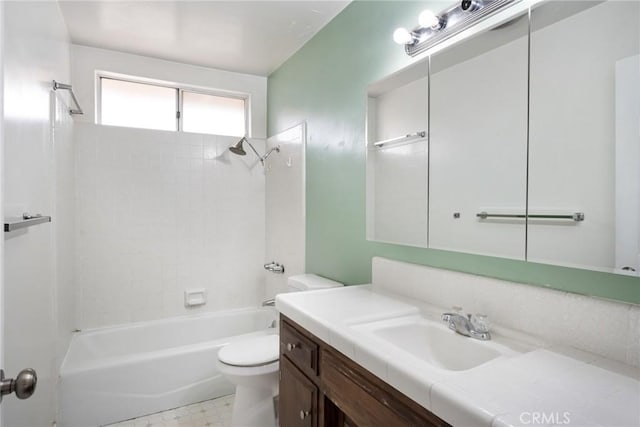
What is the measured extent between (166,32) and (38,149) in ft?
4.43

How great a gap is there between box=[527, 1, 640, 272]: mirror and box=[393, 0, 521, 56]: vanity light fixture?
0.20 metres

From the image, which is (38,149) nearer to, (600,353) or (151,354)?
(151,354)

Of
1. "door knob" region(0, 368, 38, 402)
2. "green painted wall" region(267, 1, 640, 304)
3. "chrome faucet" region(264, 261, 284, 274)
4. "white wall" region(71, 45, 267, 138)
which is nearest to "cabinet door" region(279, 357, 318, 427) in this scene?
"green painted wall" region(267, 1, 640, 304)

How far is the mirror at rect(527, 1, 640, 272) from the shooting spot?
913mm

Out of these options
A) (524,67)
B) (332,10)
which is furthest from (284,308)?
(332,10)

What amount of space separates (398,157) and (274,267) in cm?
175

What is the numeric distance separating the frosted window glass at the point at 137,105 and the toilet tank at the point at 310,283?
187 centimetres

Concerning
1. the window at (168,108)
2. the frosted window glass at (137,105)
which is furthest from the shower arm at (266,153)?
the frosted window glass at (137,105)

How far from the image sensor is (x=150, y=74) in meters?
2.95

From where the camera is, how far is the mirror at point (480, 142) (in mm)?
1172

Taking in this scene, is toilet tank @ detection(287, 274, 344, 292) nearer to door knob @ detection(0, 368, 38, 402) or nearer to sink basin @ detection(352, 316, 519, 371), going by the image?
sink basin @ detection(352, 316, 519, 371)

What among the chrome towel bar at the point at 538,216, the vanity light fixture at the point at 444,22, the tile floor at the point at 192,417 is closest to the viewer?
the chrome towel bar at the point at 538,216

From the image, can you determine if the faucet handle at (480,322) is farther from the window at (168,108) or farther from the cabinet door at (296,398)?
the window at (168,108)

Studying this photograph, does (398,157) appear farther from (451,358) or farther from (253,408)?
(253,408)
